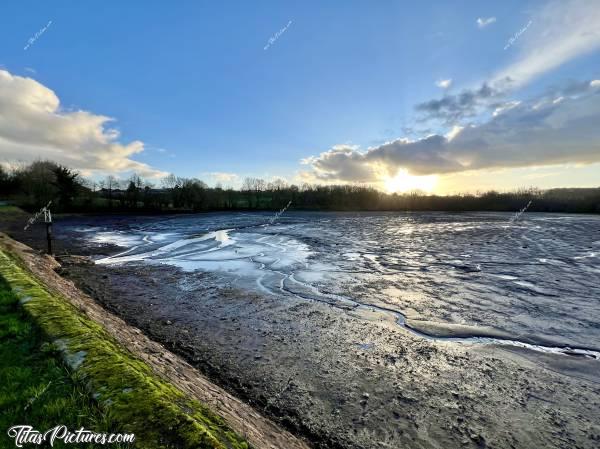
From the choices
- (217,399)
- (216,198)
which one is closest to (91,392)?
(217,399)

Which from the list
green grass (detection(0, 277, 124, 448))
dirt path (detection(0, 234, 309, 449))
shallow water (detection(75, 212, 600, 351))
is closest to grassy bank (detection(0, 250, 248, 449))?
green grass (detection(0, 277, 124, 448))

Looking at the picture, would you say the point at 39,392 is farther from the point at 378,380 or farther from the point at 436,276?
the point at 436,276

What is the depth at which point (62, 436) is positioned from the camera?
3.00m

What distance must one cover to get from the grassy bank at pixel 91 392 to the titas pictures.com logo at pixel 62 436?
0.07m

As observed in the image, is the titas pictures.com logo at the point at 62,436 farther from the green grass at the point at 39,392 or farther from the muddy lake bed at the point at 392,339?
the muddy lake bed at the point at 392,339

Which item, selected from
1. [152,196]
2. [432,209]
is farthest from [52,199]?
[432,209]

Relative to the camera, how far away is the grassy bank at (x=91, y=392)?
10.2ft

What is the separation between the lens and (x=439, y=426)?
177 inches

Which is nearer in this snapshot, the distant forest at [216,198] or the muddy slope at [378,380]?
the muddy slope at [378,380]

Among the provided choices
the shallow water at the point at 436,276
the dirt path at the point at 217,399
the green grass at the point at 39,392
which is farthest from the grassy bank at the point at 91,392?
the shallow water at the point at 436,276

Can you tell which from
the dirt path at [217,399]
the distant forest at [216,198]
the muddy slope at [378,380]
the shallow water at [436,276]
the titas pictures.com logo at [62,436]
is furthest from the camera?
the distant forest at [216,198]

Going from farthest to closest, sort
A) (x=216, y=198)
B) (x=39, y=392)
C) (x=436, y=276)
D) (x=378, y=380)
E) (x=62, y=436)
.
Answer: (x=216, y=198)
(x=436, y=276)
(x=378, y=380)
(x=39, y=392)
(x=62, y=436)

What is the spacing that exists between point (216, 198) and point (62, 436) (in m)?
87.3

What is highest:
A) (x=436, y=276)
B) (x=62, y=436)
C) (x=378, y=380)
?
(x=62, y=436)
